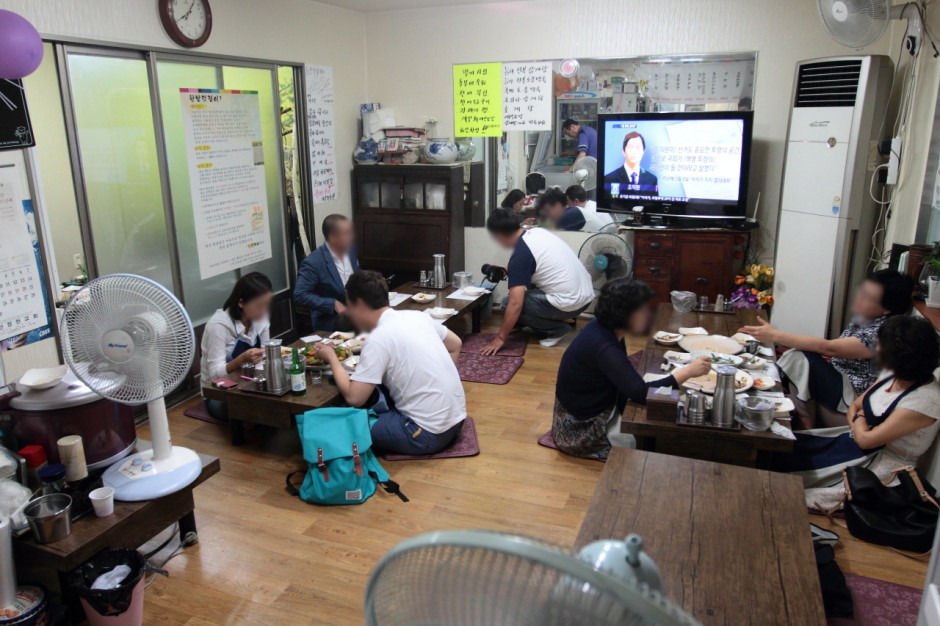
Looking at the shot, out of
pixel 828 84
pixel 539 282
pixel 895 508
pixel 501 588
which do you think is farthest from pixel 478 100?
pixel 501 588

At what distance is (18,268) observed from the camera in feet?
9.55

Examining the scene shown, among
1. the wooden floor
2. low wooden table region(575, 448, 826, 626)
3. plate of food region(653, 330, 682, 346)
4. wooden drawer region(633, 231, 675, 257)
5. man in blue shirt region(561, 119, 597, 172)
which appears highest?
man in blue shirt region(561, 119, 597, 172)

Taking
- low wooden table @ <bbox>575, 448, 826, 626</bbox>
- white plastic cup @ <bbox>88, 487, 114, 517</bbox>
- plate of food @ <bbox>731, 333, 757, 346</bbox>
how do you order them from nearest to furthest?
low wooden table @ <bbox>575, 448, 826, 626</bbox>, white plastic cup @ <bbox>88, 487, 114, 517</bbox>, plate of food @ <bbox>731, 333, 757, 346</bbox>

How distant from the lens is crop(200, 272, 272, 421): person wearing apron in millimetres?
3234

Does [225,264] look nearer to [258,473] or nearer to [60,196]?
[60,196]

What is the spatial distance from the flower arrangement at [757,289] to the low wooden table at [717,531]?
8.77 ft

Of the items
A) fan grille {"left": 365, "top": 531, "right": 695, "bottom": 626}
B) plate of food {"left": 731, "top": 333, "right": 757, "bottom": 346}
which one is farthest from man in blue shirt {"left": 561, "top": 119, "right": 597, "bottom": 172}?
fan grille {"left": 365, "top": 531, "right": 695, "bottom": 626}

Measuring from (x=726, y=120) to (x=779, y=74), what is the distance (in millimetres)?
522

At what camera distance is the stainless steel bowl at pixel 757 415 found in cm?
238

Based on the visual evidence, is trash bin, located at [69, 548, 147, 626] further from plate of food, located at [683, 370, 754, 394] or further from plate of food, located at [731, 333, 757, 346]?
plate of food, located at [731, 333, 757, 346]

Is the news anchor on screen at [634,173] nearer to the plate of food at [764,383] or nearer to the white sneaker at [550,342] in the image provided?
the white sneaker at [550,342]

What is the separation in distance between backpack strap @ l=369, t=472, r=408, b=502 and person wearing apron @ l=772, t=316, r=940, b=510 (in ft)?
5.14

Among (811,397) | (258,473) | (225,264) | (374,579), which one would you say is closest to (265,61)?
(225,264)

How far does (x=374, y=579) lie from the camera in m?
0.74
